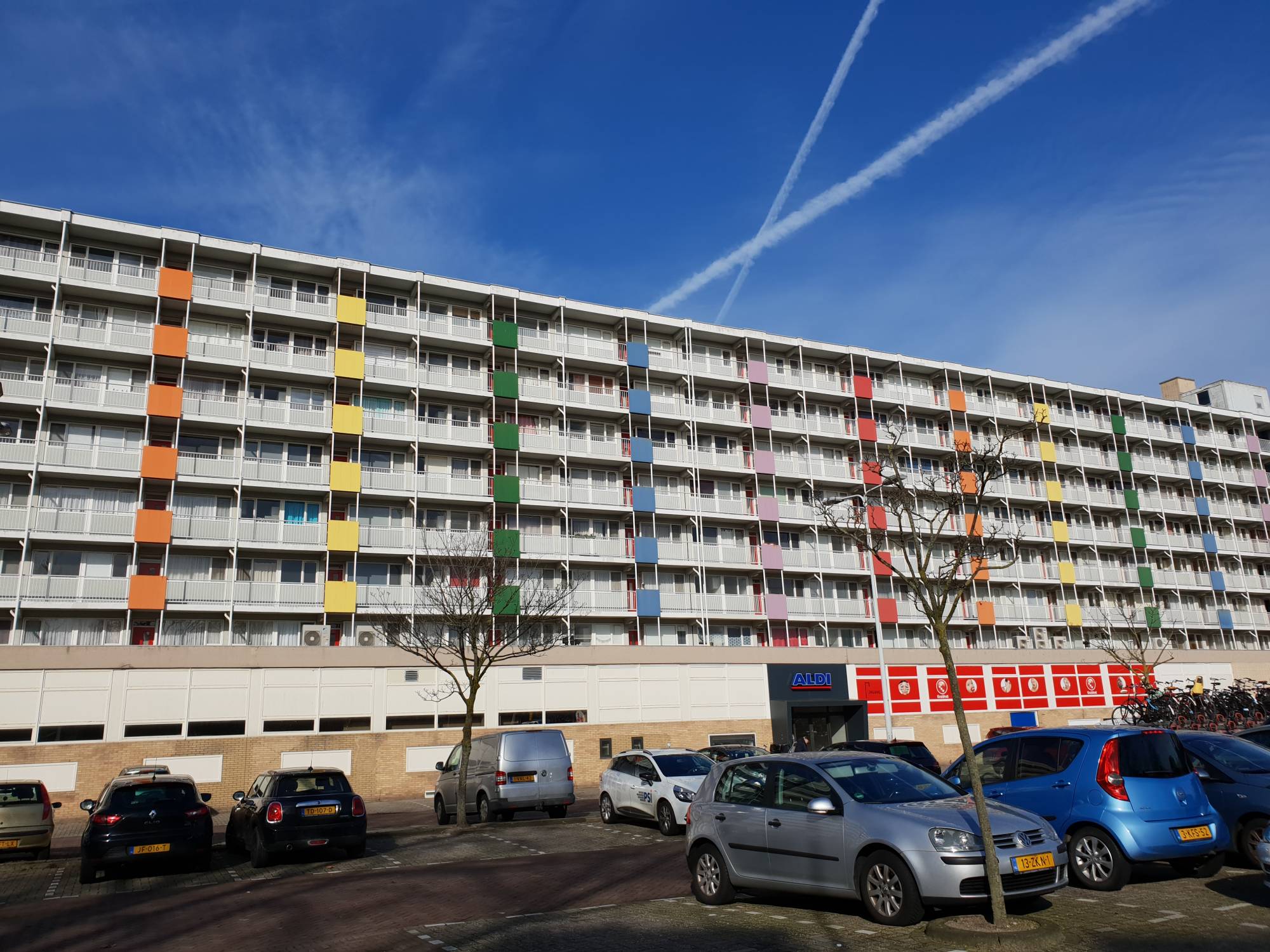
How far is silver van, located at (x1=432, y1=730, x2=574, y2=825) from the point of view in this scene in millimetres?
21859

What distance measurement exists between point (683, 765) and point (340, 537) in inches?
851

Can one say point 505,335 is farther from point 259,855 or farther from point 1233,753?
point 1233,753

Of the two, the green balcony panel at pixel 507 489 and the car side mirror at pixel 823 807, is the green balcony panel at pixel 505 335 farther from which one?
the car side mirror at pixel 823 807

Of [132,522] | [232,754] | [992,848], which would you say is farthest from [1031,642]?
[992,848]

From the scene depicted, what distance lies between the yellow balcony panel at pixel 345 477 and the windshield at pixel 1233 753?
31204 millimetres

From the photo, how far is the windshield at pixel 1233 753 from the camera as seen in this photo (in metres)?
12.4

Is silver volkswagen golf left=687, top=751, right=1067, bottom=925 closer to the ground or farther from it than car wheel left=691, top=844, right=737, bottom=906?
farther from it

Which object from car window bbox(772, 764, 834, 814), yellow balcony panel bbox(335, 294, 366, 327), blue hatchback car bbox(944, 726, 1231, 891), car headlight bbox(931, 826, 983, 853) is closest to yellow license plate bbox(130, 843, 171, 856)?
car window bbox(772, 764, 834, 814)

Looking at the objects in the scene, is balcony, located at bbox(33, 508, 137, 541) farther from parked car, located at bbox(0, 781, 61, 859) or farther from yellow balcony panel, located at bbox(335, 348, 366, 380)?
parked car, located at bbox(0, 781, 61, 859)

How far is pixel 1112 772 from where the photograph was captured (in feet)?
36.1

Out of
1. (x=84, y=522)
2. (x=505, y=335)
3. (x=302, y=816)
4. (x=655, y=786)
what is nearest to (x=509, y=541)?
(x=505, y=335)

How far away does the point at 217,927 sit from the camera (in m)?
10.7

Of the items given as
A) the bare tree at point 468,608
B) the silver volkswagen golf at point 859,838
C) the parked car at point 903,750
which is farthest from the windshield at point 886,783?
the bare tree at point 468,608

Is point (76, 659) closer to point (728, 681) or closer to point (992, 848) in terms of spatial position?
point (728, 681)
